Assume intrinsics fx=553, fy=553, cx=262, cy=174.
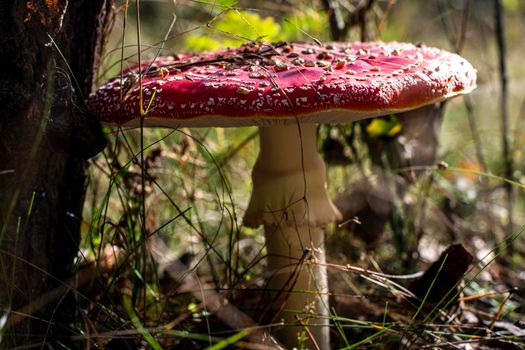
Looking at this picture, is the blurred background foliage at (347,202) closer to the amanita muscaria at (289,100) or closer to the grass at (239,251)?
the grass at (239,251)

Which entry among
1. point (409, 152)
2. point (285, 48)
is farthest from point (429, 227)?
point (285, 48)

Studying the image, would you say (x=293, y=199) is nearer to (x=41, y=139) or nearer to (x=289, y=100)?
(x=289, y=100)

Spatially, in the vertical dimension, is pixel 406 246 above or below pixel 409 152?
below

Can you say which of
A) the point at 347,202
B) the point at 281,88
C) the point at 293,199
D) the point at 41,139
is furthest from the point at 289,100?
the point at 347,202

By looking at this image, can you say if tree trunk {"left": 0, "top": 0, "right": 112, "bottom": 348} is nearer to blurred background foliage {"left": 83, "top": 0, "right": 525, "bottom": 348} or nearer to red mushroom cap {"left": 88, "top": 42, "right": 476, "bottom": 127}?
red mushroom cap {"left": 88, "top": 42, "right": 476, "bottom": 127}

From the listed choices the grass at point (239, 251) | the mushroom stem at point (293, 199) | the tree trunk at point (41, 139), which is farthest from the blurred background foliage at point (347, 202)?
the tree trunk at point (41, 139)

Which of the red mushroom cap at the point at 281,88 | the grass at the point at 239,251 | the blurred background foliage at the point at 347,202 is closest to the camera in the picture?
the red mushroom cap at the point at 281,88

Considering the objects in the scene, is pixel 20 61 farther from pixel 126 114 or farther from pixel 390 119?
pixel 390 119
